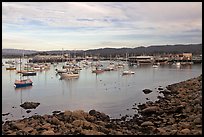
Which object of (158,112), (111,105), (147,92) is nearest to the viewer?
(158,112)

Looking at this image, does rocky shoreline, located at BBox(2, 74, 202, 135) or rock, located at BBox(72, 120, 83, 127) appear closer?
rocky shoreline, located at BBox(2, 74, 202, 135)

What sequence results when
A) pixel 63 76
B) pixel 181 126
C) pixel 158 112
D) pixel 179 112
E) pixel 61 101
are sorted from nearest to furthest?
pixel 181 126, pixel 179 112, pixel 158 112, pixel 61 101, pixel 63 76

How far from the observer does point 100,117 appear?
10664mm

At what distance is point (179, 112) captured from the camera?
399 inches

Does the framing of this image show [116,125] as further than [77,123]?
Yes

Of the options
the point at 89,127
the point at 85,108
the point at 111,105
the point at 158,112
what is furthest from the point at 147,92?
the point at 89,127

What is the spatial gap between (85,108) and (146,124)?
5326mm

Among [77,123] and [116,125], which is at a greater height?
[77,123]

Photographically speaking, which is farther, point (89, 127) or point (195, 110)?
point (195, 110)

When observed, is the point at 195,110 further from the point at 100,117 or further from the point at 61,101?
the point at 61,101

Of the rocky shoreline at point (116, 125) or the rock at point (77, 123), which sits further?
the rock at point (77, 123)

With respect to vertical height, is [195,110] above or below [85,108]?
above

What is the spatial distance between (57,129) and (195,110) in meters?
4.35

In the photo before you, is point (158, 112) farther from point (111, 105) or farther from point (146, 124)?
point (111, 105)
